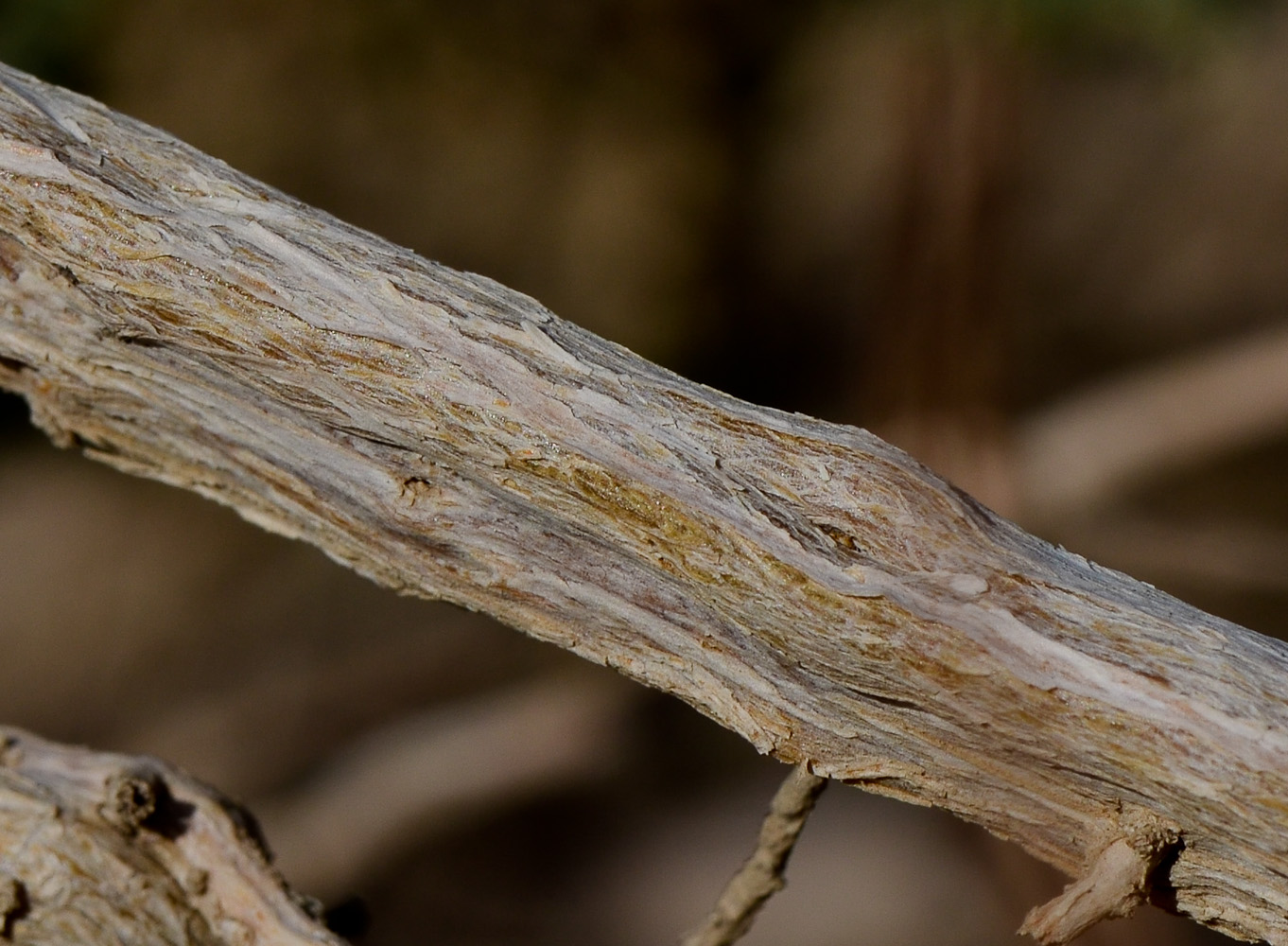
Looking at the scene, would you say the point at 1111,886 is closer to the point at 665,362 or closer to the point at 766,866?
the point at 766,866

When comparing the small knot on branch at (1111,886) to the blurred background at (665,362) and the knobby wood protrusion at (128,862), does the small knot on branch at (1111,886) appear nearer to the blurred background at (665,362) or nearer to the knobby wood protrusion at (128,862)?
the knobby wood protrusion at (128,862)

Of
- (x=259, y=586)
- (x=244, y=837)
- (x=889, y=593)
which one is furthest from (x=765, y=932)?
(x=889, y=593)

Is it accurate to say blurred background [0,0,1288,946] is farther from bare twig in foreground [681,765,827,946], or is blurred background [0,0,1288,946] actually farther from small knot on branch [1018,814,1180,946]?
small knot on branch [1018,814,1180,946]

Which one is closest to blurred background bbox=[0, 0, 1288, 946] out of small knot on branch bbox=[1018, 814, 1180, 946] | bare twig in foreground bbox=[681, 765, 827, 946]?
bare twig in foreground bbox=[681, 765, 827, 946]

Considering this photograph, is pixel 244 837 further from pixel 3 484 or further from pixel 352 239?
pixel 3 484

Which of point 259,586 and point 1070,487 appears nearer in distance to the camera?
point 1070,487
